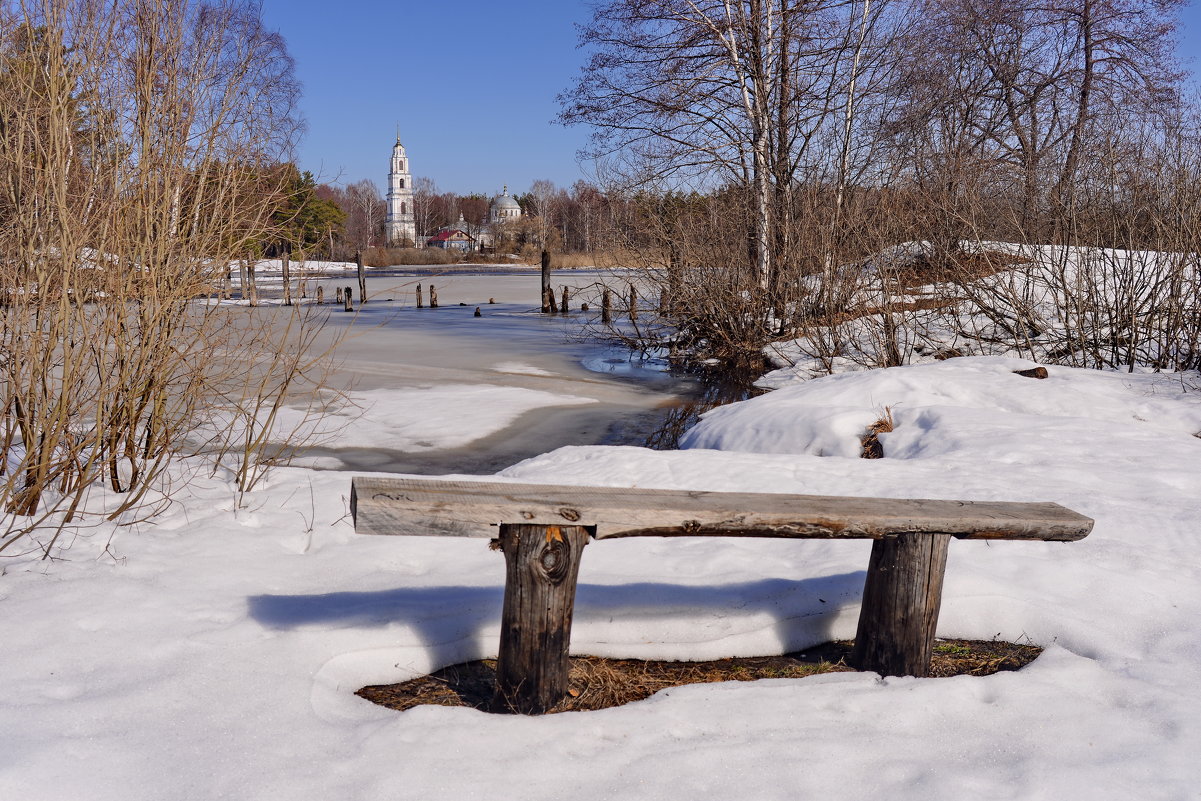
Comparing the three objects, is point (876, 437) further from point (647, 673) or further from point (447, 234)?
point (447, 234)

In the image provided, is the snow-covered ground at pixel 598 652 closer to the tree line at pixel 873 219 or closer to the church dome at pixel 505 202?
the tree line at pixel 873 219

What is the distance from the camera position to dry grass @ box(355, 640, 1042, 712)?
3162mm

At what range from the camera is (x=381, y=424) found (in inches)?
364

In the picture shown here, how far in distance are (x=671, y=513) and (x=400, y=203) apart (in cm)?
11353

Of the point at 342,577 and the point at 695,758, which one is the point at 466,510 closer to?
the point at 695,758

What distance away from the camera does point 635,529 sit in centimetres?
286

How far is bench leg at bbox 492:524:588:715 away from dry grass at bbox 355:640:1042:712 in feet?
0.34

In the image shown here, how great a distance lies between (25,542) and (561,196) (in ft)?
316

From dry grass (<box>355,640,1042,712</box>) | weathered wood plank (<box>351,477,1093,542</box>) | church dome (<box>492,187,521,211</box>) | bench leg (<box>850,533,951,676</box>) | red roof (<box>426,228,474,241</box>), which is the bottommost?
dry grass (<box>355,640,1042,712</box>)

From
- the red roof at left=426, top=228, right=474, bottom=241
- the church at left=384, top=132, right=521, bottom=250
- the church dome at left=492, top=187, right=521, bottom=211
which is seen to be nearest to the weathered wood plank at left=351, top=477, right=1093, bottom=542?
the church at left=384, top=132, right=521, bottom=250

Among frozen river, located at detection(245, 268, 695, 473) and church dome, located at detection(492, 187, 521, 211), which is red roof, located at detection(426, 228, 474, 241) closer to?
church dome, located at detection(492, 187, 521, 211)

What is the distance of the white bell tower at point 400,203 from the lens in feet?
324

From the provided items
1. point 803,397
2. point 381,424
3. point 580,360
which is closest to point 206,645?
point 381,424

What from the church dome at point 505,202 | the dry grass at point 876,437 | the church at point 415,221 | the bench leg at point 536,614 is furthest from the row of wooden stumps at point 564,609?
the church dome at point 505,202
